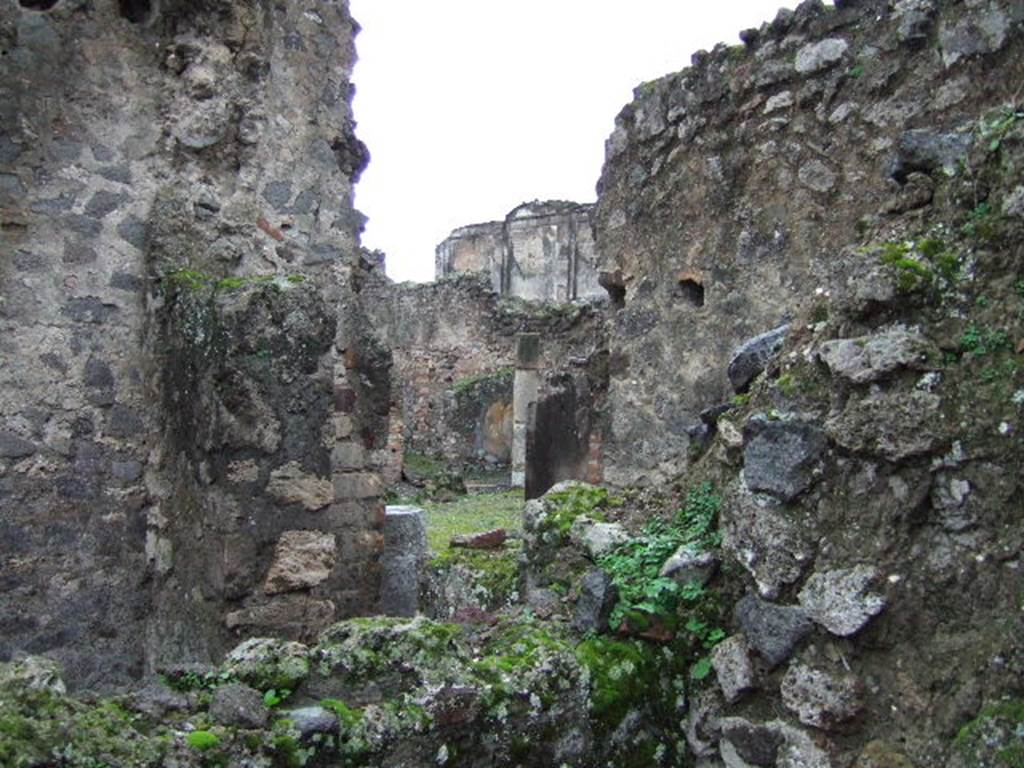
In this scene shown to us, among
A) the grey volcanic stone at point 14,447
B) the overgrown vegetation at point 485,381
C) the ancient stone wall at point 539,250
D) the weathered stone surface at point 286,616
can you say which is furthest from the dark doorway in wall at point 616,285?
the ancient stone wall at point 539,250

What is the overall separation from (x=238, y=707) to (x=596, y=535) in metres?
1.46

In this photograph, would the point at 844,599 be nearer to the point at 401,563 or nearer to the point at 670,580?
the point at 670,580

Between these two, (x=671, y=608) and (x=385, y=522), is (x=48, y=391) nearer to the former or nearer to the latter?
(x=385, y=522)

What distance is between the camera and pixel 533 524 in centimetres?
365

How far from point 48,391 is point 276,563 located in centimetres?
145

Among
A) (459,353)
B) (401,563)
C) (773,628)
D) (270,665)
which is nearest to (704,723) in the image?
(773,628)

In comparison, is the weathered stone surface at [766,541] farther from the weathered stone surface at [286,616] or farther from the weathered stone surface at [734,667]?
the weathered stone surface at [286,616]

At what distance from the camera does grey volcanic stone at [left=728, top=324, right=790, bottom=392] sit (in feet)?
11.1

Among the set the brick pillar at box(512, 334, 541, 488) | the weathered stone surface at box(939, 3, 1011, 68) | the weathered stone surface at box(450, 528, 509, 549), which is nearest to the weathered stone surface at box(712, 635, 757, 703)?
the weathered stone surface at box(450, 528, 509, 549)

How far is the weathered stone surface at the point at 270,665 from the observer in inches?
97.8

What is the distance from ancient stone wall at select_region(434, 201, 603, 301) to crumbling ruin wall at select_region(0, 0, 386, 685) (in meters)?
34.0

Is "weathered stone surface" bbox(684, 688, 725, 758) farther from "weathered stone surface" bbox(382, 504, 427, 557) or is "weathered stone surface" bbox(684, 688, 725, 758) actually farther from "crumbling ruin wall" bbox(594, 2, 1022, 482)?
"weathered stone surface" bbox(382, 504, 427, 557)

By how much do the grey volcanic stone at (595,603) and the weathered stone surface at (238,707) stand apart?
1044mm

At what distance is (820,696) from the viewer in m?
2.40
